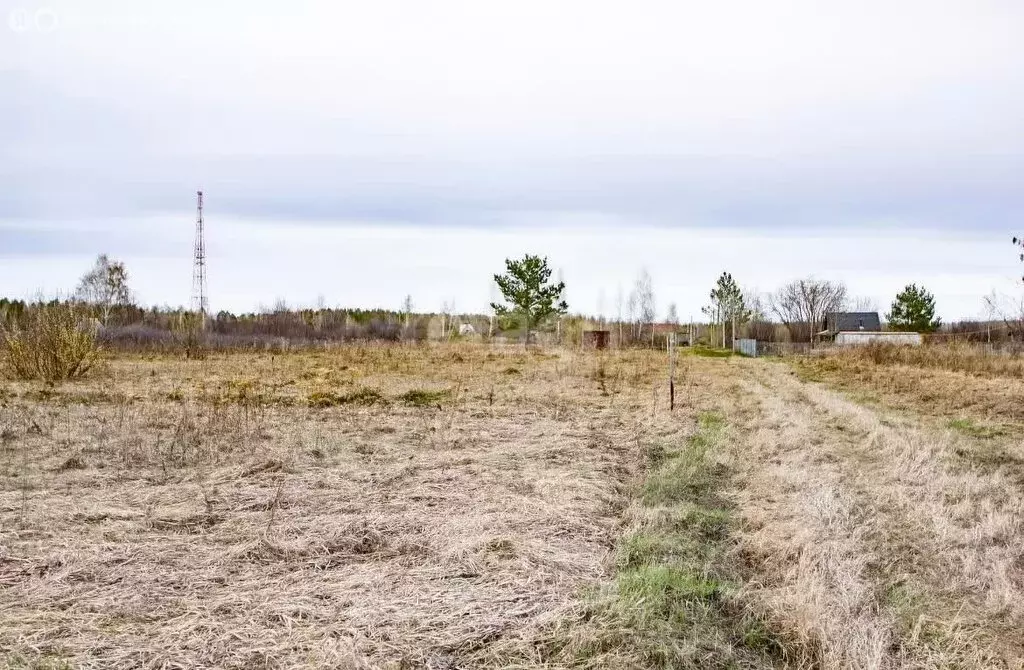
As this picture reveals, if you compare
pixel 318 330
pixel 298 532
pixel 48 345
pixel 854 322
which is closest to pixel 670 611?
pixel 298 532

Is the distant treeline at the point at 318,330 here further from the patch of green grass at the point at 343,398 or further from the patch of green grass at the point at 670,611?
the patch of green grass at the point at 670,611

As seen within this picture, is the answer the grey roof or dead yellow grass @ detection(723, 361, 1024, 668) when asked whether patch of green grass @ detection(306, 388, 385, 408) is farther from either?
the grey roof

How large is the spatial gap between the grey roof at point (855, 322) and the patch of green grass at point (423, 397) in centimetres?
5283

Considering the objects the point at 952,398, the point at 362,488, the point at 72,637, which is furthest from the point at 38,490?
the point at 952,398

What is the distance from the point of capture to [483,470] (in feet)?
23.1

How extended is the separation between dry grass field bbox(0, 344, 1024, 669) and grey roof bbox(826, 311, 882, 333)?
174 ft

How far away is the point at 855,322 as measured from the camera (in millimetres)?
60469

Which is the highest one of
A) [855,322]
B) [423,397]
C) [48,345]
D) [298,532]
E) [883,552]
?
[855,322]

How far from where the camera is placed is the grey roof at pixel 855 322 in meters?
60.1

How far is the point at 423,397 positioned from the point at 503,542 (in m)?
8.92

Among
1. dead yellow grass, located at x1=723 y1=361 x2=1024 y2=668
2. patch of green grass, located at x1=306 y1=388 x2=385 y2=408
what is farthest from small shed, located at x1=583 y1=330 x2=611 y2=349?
dead yellow grass, located at x1=723 y1=361 x2=1024 y2=668

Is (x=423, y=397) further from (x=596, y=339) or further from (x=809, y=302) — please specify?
(x=809, y=302)

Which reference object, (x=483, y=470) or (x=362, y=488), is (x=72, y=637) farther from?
(x=483, y=470)

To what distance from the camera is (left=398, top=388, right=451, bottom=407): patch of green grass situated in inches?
508
